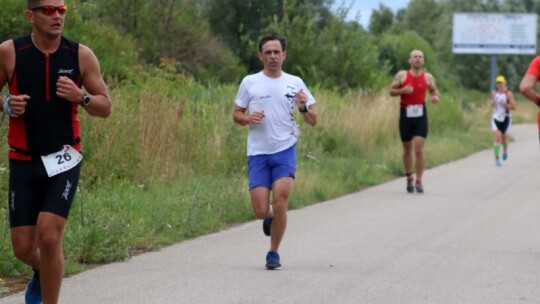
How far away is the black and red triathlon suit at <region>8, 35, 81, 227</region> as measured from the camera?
277 inches

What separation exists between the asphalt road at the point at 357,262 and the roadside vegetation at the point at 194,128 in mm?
543

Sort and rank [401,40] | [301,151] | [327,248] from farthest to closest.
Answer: [401,40]
[301,151]
[327,248]

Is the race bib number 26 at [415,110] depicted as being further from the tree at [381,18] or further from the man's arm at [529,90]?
the tree at [381,18]

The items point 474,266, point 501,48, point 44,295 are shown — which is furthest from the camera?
point 501,48

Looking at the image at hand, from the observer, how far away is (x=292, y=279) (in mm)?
9500

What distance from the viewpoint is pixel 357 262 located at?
1052cm

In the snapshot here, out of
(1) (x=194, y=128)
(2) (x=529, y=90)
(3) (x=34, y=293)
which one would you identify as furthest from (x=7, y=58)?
(1) (x=194, y=128)

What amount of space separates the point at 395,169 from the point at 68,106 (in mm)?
15234

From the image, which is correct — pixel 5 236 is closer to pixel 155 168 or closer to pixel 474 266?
pixel 474 266

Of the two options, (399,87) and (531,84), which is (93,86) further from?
(399,87)

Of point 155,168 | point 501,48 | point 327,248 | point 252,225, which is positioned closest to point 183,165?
point 155,168

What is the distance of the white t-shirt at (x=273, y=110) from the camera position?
10102mm

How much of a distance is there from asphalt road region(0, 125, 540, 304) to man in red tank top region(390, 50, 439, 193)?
1632mm

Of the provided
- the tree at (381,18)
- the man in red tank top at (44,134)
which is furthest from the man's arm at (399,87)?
the tree at (381,18)
